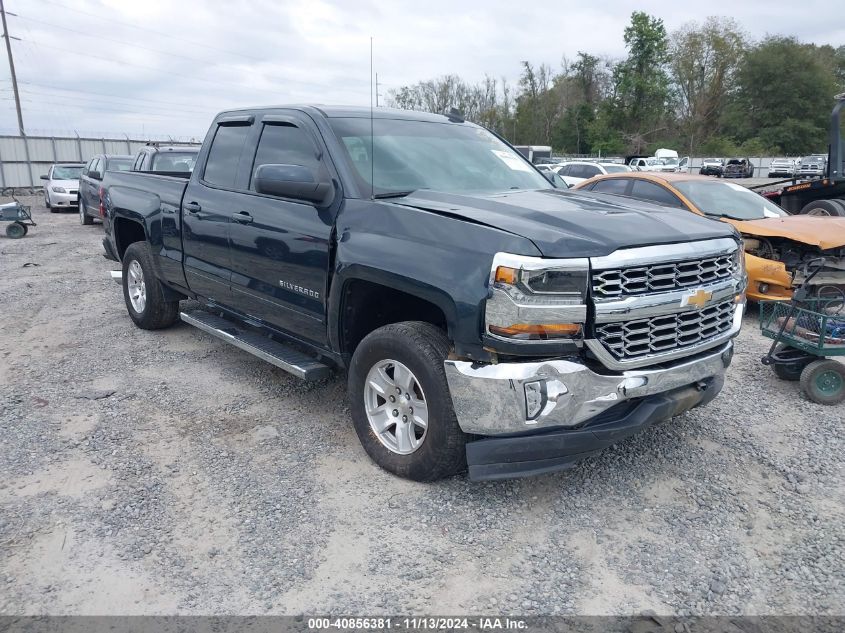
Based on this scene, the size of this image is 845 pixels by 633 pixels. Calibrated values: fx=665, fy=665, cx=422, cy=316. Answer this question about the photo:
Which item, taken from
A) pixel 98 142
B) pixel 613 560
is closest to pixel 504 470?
pixel 613 560

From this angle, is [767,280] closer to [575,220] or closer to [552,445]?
[575,220]

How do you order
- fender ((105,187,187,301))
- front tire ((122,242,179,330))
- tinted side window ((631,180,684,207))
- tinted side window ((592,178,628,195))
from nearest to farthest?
fender ((105,187,187,301)) < front tire ((122,242,179,330)) < tinted side window ((631,180,684,207)) < tinted side window ((592,178,628,195))

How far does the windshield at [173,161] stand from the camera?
12383 mm

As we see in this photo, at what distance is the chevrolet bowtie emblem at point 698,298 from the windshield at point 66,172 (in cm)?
2219

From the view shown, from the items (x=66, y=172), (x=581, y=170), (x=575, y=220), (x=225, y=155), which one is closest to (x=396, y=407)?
(x=575, y=220)

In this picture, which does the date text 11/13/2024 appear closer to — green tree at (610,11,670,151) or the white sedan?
the white sedan

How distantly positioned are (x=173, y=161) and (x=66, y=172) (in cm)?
1166

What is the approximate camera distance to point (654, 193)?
28.7 ft

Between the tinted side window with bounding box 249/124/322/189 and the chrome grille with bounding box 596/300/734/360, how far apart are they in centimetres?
208

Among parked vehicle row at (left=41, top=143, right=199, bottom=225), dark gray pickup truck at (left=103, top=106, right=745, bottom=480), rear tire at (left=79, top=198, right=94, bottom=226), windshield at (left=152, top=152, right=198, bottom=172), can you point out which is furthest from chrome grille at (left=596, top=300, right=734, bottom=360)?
rear tire at (left=79, top=198, right=94, bottom=226)

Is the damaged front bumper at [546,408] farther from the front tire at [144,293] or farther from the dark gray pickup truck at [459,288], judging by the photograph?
the front tire at [144,293]

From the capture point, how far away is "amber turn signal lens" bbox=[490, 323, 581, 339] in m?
3.05

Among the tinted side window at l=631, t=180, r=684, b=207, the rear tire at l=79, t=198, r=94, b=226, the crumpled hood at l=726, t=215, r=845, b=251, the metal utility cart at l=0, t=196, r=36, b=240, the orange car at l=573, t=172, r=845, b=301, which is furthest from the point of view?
the rear tire at l=79, t=198, r=94, b=226

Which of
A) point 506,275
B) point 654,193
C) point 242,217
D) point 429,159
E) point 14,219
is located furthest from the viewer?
point 14,219
